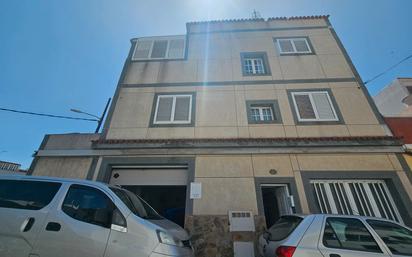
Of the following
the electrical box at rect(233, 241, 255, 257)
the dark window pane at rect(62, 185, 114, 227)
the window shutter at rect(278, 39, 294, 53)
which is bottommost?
the electrical box at rect(233, 241, 255, 257)

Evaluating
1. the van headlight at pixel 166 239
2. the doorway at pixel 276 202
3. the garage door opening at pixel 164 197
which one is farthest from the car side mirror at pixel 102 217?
the doorway at pixel 276 202

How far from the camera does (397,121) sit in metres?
7.39

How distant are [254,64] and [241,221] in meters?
7.49

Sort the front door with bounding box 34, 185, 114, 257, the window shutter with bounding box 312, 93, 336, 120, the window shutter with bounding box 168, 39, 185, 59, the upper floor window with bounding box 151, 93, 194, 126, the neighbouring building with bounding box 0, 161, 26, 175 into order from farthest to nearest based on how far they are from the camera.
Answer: the neighbouring building with bounding box 0, 161, 26, 175
the window shutter with bounding box 168, 39, 185, 59
the upper floor window with bounding box 151, 93, 194, 126
the window shutter with bounding box 312, 93, 336, 120
the front door with bounding box 34, 185, 114, 257

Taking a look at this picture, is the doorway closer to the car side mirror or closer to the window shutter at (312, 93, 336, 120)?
the window shutter at (312, 93, 336, 120)

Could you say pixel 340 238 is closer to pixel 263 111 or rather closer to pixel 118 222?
pixel 118 222

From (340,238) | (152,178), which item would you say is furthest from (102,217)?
(152,178)

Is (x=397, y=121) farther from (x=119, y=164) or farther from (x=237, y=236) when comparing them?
(x=119, y=164)

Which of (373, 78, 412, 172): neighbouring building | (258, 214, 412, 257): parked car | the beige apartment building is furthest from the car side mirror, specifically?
(373, 78, 412, 172): neighbouring building

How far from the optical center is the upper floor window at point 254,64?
9346 mm

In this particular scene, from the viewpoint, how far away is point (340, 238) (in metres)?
3.13

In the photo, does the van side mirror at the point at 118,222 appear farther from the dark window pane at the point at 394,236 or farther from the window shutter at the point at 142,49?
the window shutter at the point at 142,49

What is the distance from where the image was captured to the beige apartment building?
6164 mm

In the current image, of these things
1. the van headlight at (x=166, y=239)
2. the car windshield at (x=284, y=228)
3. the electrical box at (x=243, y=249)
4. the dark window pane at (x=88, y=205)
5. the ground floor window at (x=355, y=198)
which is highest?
the ground floor window at (x=355, y=198)
